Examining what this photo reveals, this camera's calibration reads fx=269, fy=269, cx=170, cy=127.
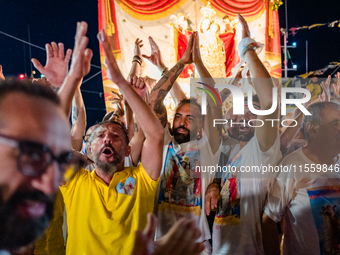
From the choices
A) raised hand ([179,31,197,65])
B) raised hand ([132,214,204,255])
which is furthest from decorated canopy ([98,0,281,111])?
raised hand ([132,214,204,255])

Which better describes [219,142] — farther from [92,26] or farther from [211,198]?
[92,26]

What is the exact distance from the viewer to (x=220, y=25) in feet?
15.4

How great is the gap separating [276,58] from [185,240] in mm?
4495

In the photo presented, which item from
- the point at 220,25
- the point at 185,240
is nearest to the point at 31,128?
the point at 185,240

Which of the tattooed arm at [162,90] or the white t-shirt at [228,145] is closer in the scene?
the tattooed arm at [162,90]

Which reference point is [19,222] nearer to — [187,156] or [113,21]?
[187,156]

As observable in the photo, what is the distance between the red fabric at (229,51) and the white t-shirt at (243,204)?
3187mm

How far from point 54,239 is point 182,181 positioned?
3.06 feet

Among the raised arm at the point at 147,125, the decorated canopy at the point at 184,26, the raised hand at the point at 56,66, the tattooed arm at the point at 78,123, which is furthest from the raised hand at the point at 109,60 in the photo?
the decorated canopy at the point at 184,26

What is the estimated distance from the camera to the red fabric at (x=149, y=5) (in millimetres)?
4562

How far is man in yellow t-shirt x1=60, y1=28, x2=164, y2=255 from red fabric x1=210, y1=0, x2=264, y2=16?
390 cm

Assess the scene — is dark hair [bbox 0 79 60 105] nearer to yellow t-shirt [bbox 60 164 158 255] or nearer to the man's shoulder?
yellow t-shirt [bbox 60 164 158 255]

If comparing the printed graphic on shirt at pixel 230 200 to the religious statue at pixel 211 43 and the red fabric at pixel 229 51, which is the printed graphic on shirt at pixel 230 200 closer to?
the religious statue at pixel 211 43

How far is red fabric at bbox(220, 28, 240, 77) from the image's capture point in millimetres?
4770
